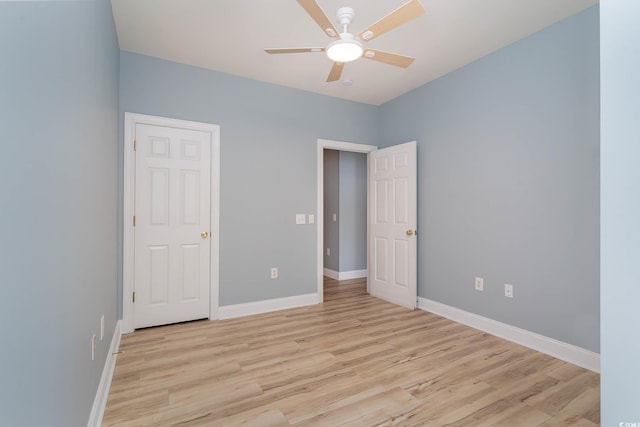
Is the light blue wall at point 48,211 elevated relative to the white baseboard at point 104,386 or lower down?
elevated

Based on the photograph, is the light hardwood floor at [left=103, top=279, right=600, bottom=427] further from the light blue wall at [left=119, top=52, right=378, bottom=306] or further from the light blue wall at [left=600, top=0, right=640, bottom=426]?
the light blue wall at [left=600, top=0, right=640, bottom=426]

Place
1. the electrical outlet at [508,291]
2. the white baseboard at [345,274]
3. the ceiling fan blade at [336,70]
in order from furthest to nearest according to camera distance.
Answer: the white baseboard at [345,274] → the electrical outlet at [508,291] → the ceiling fan blade at [336,70]

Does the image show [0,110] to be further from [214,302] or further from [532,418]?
[214,302]

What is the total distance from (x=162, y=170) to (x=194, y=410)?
2353 mm

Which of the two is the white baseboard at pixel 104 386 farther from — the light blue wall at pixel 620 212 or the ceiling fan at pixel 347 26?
the ceiling fan at pixel 347 26

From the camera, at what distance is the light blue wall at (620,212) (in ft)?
3.53

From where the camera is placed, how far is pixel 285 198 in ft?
13.0

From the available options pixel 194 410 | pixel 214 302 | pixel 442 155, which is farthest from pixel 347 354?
pixel 442 155

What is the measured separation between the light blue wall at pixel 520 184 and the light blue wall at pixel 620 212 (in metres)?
1.61

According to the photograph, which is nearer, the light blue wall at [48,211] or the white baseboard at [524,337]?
the light blue wall at [48,211]

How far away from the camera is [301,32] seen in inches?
109

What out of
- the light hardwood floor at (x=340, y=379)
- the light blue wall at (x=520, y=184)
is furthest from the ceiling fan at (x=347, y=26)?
the light hardwood floor at (x=340, y=379)

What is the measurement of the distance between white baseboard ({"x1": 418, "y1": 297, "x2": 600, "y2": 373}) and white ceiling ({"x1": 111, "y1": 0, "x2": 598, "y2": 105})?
269 cm

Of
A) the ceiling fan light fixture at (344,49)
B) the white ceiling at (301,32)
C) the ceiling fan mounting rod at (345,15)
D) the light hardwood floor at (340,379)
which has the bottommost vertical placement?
the light hardwood floor at (340,379)
